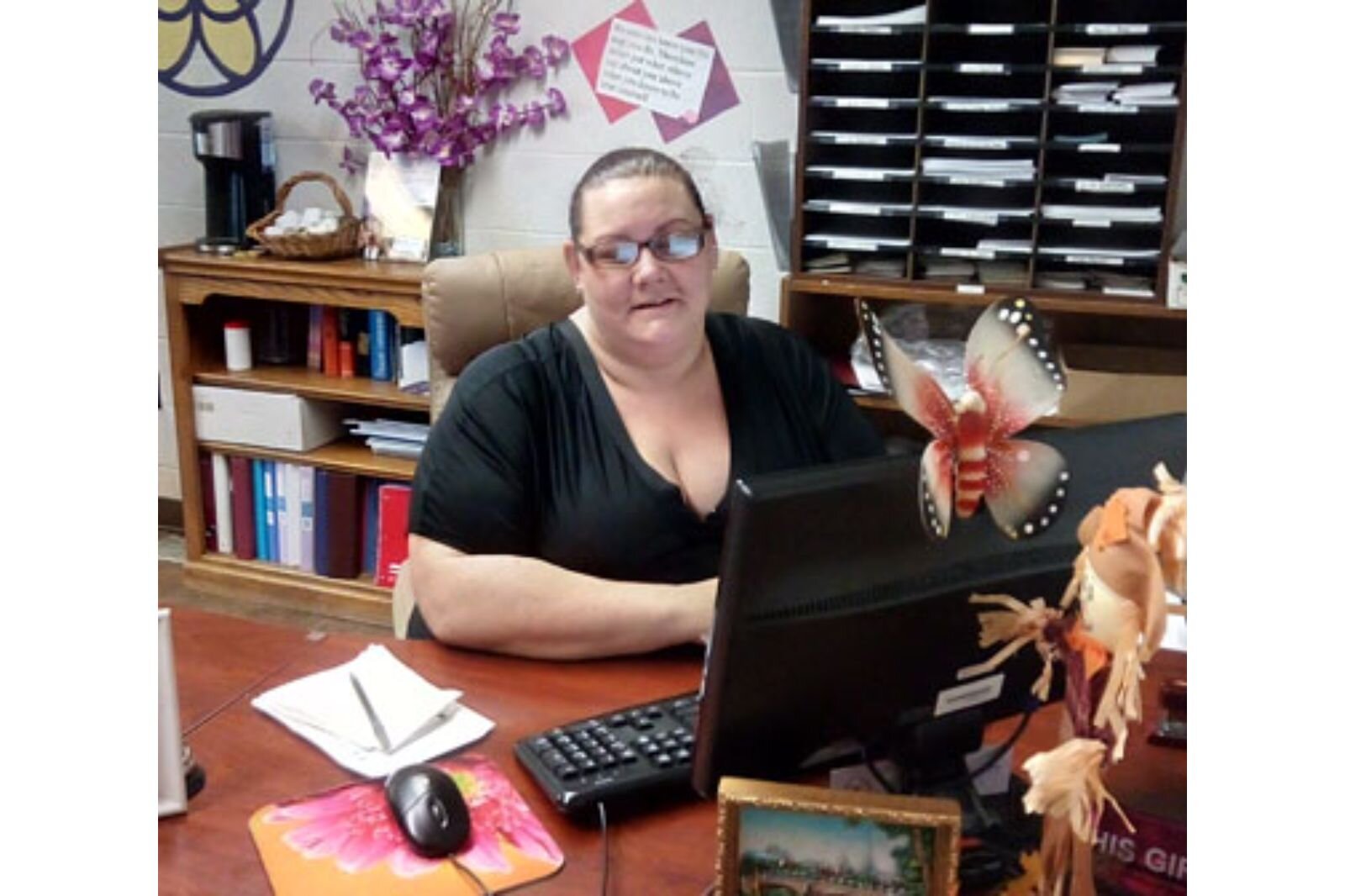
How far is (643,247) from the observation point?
169 cm

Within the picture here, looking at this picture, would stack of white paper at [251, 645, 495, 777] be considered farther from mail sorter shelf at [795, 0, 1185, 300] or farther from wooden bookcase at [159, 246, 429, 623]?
wooden bookcase at [159, 246, 429, 623]

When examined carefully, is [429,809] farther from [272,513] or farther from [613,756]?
[272,513]

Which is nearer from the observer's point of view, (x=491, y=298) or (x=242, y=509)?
(x=491, y=298)

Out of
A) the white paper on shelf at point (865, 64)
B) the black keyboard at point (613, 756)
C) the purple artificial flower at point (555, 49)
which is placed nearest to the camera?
the black keyboard at point (613, 756)

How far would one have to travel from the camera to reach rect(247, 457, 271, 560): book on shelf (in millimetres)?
3334

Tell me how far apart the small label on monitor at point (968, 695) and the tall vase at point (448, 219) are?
95.4 inches

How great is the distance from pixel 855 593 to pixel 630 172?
0.96m

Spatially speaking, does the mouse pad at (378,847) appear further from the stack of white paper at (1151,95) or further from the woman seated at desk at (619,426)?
the stack of white paper at (1151,95)

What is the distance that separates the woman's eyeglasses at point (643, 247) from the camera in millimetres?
1690

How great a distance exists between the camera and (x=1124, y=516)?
27.0 inches

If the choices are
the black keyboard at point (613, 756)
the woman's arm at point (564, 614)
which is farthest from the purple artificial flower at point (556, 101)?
the black keyboard at point (613, 756)

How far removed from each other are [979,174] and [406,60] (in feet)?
5.08

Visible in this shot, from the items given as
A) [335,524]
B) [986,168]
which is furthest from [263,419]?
[986,168]
